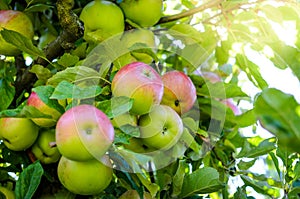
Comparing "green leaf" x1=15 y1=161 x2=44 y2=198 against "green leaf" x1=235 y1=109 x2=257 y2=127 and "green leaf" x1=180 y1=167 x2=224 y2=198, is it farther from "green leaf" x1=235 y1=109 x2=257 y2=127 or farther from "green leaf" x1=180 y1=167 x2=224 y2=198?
"green leaf" x1=235 y1=109 x2=257 y2=127

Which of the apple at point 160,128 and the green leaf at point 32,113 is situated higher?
the green leaf at point 32,113

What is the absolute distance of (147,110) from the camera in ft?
2.77

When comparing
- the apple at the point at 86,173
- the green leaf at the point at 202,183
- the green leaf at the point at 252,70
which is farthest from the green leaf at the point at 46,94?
the green leaf at the point at 252,70

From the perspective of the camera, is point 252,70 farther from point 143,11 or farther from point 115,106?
point 115,106

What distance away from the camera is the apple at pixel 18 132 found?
93 cm

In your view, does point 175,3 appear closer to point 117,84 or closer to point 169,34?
point 169,34

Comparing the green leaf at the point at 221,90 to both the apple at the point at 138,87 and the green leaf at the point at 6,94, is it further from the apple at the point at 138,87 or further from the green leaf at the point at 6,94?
the green leaf at the point at 6,94

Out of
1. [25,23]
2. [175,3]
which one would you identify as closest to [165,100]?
[25,23]

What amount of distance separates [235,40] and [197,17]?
12.3 inches

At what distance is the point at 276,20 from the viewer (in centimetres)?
107

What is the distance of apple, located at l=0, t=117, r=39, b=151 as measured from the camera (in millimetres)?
934

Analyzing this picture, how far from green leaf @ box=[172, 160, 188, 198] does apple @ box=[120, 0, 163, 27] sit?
0.33m

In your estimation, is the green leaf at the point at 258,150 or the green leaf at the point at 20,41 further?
the green leaf at the point at 258,150

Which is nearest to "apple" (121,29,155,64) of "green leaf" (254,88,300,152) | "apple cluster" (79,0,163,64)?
"apple cluster" (79,0,163,64)
